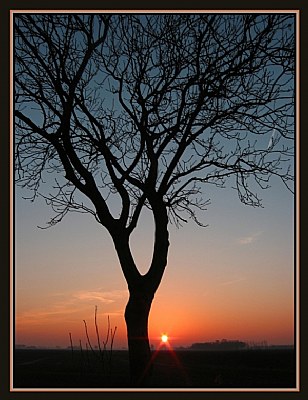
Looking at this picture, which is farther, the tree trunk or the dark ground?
the tree trunk

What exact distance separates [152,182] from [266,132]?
1005 millimetres

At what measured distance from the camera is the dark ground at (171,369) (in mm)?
4691

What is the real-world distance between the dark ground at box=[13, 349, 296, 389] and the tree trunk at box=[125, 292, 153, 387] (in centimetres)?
6

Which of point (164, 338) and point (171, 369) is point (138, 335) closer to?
point (164, 338)

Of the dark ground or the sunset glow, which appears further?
the sunset glow

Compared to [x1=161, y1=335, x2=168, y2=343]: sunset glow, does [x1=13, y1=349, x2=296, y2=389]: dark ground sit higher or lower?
lower

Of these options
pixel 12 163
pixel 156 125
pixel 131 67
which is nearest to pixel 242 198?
pixel 156 125

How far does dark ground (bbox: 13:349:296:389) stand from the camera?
4.69 metres

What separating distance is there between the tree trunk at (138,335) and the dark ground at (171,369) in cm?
6

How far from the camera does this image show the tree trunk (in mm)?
5051

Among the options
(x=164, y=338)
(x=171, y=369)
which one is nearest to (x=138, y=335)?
(x=164, y=338)

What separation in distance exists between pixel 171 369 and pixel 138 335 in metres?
0.39
